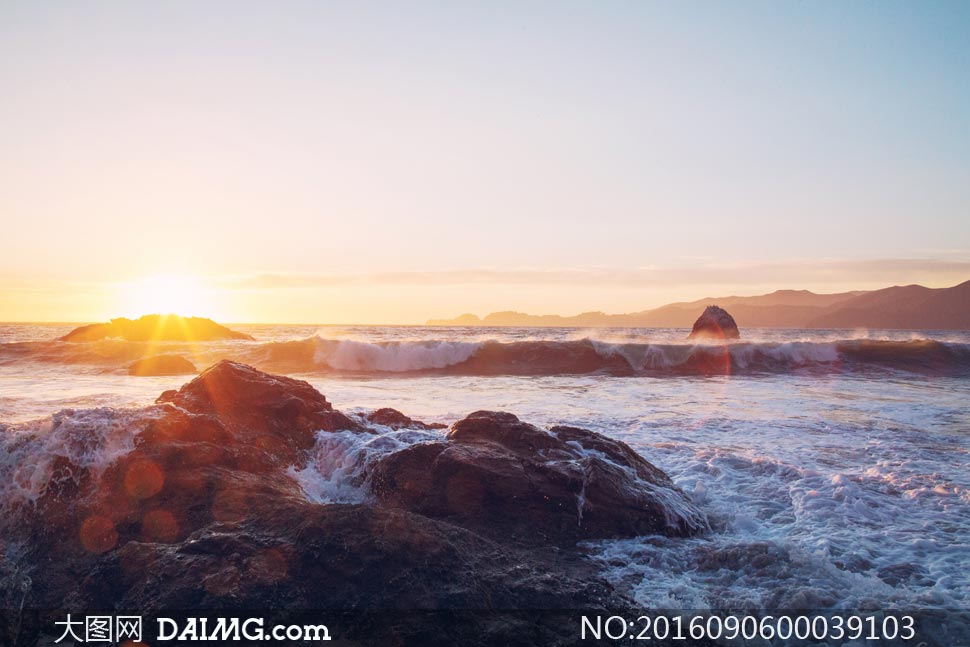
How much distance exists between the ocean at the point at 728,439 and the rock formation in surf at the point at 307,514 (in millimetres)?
244

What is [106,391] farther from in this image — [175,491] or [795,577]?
[795,577]

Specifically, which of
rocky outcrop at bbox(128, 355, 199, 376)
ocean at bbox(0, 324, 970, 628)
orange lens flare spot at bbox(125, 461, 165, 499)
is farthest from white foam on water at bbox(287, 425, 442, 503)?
rocky outcrop at bbox(128, 355, 199, 376)

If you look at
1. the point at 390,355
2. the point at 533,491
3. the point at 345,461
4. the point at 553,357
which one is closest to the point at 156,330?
the point at 390,355

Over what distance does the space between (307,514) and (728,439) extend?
6695 millimetres

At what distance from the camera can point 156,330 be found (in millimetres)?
38125

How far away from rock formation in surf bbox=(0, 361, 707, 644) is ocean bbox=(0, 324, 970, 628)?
0.80 ft

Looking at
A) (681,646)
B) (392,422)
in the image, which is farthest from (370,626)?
(392,422)

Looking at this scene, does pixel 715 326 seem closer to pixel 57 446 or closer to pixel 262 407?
pixel 262 407

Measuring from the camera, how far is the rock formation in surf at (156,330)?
35500mm

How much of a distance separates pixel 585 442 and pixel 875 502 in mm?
2759

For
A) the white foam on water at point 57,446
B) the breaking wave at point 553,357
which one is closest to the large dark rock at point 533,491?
the white foam on water at point 57,446

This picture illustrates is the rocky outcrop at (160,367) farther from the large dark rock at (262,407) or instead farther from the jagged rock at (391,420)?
Answer: the jagged rock at (391,420)

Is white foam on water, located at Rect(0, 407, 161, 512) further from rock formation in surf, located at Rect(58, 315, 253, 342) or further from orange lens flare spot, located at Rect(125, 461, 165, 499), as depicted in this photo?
rock formation in surf, located at Rect(58, 315, 253, 342)

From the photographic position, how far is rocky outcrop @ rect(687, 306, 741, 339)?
123ft
